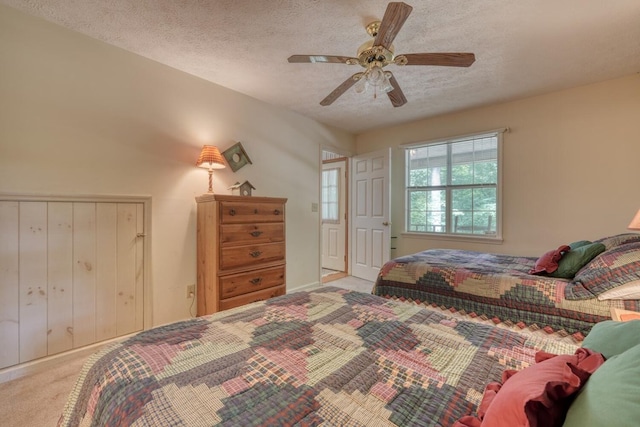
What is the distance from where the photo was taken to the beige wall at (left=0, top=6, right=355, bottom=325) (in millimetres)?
1923

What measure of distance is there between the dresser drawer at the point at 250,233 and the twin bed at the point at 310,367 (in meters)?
1.12

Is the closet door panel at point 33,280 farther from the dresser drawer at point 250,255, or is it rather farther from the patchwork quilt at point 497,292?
A: the patchwork quilt at point 497,292

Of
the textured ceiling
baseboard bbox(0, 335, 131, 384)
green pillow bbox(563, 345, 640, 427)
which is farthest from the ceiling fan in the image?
baseboard bbox(0, 335, 131, 384)

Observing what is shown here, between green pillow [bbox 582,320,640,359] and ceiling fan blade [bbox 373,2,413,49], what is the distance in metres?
1.51

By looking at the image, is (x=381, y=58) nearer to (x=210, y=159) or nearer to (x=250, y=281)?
(x=210, y=159)

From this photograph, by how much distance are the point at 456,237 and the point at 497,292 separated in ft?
6.72

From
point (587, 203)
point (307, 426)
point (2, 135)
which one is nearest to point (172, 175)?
point (2, 135)

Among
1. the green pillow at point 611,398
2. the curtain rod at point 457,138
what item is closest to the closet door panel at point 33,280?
the green pillow at point 611,398

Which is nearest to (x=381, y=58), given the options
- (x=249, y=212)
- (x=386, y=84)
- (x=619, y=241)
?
(x=386, y=84)

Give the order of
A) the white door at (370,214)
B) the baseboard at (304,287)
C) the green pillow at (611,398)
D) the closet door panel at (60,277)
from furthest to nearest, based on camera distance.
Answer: the white door at (370,214), the baseboard at (304,287), the closet door panel at (60,277), the green pillow at (611,398)

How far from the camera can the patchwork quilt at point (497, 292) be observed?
5.35 feet

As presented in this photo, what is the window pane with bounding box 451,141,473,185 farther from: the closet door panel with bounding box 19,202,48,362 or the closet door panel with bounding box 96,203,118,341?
the closet door panel with bounding box 19,202,48,362

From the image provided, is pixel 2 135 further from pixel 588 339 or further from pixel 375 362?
pixel 588 339

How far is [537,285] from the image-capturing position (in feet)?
6.04
